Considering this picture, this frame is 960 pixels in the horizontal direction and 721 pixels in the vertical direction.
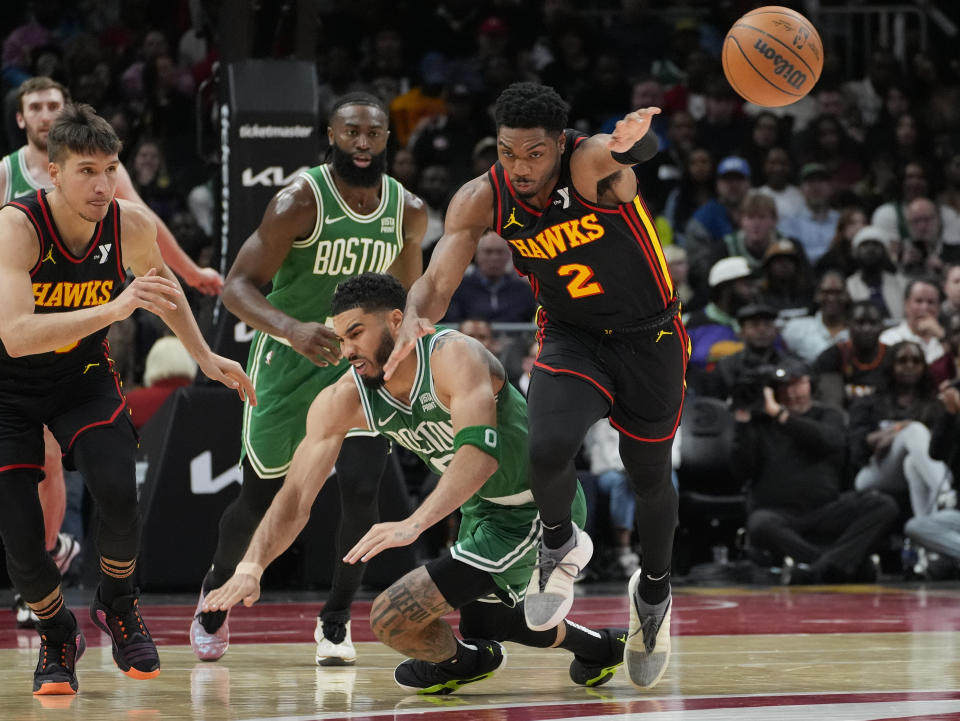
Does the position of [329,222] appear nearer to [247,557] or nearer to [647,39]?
[247,557]

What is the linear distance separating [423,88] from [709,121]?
254 cm

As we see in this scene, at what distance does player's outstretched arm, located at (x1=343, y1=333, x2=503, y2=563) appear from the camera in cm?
478

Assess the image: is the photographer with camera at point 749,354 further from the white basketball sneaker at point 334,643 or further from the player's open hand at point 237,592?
the player's open hand at point 237,592

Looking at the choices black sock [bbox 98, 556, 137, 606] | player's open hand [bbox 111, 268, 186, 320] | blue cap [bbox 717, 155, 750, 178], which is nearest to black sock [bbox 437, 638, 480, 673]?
black sock [bbox 98, 556, 137, 606]

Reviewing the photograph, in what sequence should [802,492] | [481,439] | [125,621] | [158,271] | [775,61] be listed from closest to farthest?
[481,439] < [125,621] < [158,271] < [775,61] < [802,492]

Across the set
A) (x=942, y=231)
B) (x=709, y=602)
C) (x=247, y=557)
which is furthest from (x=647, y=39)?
(x=247, y=557)

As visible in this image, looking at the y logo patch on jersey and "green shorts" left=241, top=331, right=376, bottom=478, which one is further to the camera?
"green shorts" left=241, top=331, right=376, bottom=478

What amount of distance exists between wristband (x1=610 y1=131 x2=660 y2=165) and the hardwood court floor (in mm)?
1711

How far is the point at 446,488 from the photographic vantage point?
4938 mm

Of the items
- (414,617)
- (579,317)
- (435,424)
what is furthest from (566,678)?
(579,317)

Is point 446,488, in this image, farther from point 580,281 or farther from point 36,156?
point 36,156

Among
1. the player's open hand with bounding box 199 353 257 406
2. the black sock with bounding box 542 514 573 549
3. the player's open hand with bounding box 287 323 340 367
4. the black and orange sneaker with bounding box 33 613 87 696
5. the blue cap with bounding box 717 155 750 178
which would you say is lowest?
the black and orange sneaker with bounding box 33 613 87 696

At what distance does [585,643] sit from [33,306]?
2163 millimetres

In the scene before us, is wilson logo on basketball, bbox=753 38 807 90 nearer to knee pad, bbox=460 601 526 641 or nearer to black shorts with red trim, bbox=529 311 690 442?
black shorts with red trim, bbox=529 311 690 442
